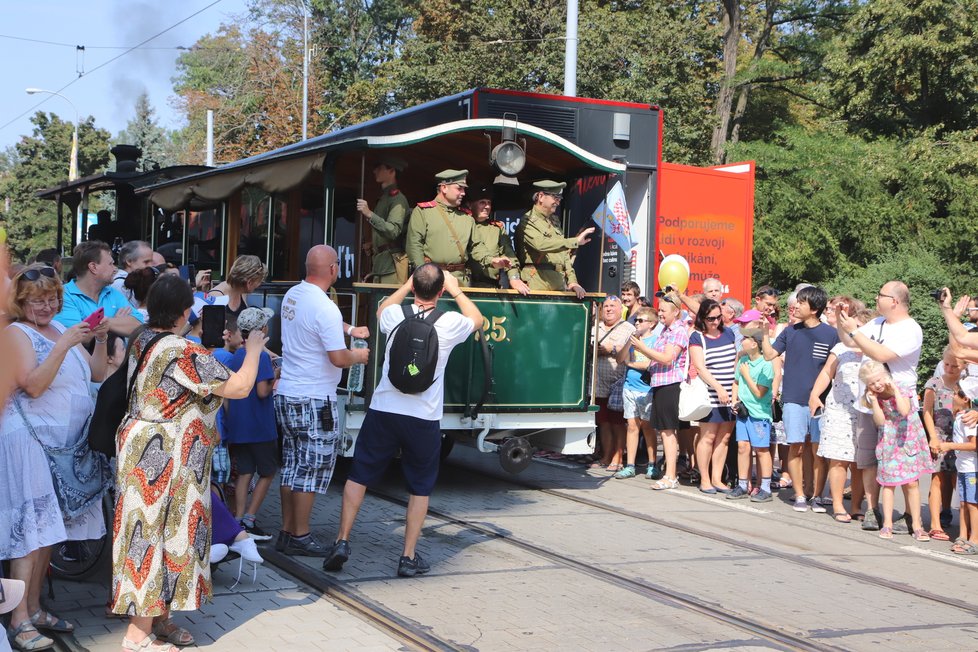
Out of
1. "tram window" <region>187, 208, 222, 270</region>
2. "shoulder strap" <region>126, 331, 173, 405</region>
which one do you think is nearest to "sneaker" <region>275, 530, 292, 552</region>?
"shoulder strap" <region>126, 331, 173, 405</region>

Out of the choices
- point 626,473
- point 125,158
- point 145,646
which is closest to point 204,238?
point 125,158

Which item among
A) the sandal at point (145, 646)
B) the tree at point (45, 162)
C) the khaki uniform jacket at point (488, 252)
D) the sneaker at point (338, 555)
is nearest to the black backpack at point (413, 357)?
the sneaker at point (338, 555)

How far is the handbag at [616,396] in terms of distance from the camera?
11164 millimetres

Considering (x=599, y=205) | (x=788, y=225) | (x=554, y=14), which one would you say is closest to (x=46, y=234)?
(x=554, y=14)

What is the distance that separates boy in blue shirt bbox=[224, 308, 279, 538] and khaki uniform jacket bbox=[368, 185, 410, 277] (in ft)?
6.88

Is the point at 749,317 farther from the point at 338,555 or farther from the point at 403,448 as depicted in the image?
the point at 338,555

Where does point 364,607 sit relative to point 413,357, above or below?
below

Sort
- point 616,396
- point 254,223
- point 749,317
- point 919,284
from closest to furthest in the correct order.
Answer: point 749,317, point 616,396, point 254,223, point 919,284

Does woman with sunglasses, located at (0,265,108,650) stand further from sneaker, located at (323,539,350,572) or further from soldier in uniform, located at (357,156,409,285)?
soldier in uniform, located at (357,156,409,285)

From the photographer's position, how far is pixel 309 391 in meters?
6.96

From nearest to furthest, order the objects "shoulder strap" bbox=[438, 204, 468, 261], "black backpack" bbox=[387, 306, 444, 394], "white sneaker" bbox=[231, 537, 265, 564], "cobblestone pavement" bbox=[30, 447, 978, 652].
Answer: "cobblestone pavement" bbox=[30, 447, 978, 652]
"white sneaker" bbox=[231, 537, 265, 564]
"black backpack" bbox=[387, 306, 444, 394]
"shoulder strap" bbox=[438, 204, 468, 261]

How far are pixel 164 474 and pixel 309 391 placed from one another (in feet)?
6.73

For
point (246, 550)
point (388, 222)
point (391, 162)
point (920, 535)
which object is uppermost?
point (391, 162)

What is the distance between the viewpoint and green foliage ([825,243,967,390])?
58.7ft
